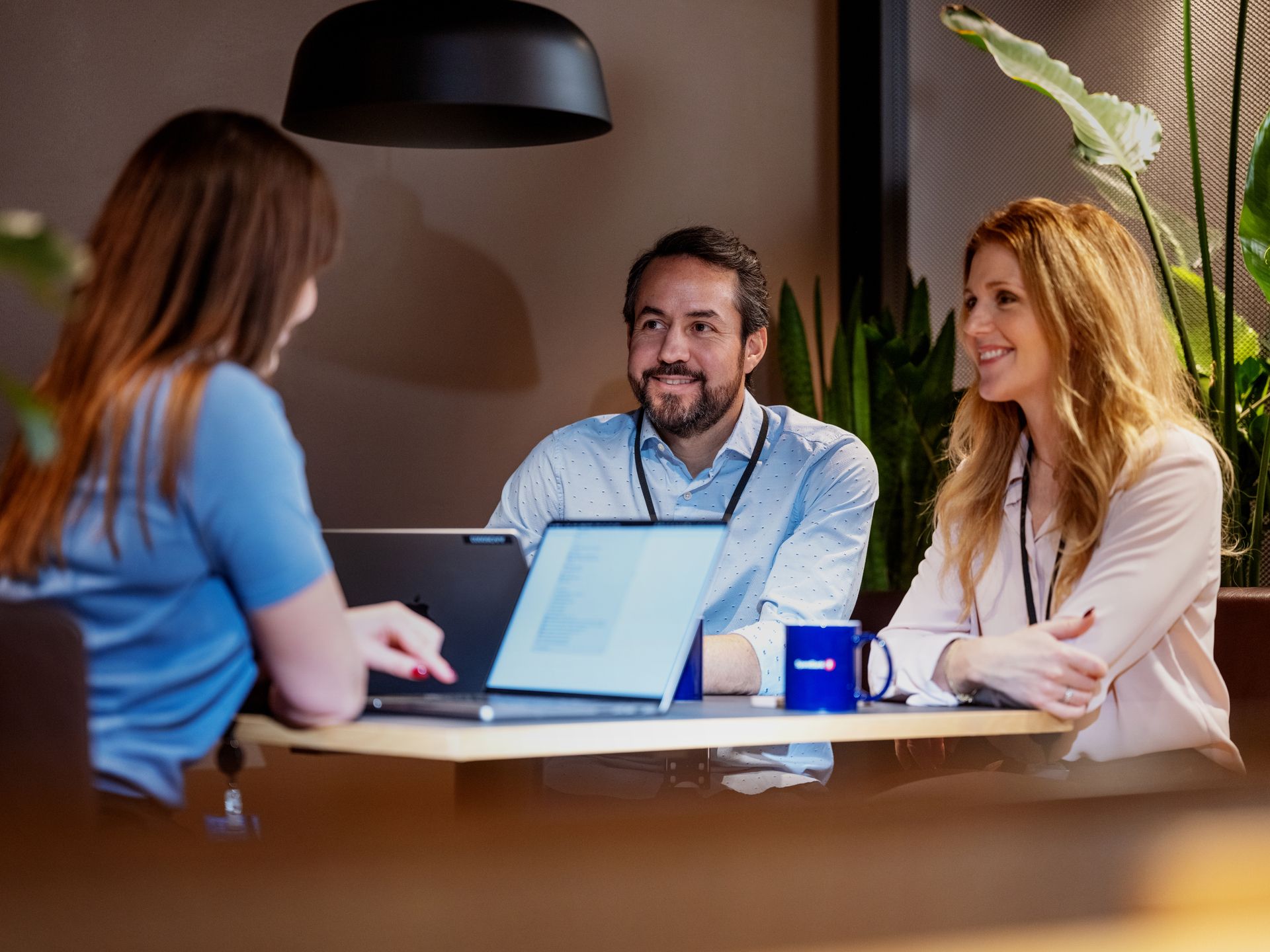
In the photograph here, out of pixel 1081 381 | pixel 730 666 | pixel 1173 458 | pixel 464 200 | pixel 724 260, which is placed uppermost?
pixel 464 200

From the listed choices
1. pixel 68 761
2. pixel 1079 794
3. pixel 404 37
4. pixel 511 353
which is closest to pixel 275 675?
pixel 68 761

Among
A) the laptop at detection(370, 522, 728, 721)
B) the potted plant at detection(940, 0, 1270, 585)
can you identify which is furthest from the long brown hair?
the potted plant at detection(940, 0, 1270, 585)

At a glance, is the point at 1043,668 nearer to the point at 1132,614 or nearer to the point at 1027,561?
the point at 1132,614

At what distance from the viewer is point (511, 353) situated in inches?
159

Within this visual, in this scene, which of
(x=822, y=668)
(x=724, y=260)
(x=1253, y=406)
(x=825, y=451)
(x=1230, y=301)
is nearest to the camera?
(x=822, y=668)

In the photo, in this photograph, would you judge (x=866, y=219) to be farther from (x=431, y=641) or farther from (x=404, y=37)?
(x=431, y=641)

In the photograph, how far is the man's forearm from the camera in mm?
1961

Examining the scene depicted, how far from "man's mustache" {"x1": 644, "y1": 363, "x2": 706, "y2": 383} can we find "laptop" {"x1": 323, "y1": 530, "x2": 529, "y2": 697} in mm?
1016

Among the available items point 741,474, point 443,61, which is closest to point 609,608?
point 443,61

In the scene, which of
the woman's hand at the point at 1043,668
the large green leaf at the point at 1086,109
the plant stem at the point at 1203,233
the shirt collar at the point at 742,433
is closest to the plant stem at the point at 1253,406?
the plant stem at the point at 1203,233

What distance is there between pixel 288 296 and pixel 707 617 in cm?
134

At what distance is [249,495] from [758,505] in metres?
1.43

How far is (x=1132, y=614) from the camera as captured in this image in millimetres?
1746

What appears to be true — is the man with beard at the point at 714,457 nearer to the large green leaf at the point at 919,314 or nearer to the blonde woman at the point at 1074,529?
the blonde woman at the point at 1074,529
